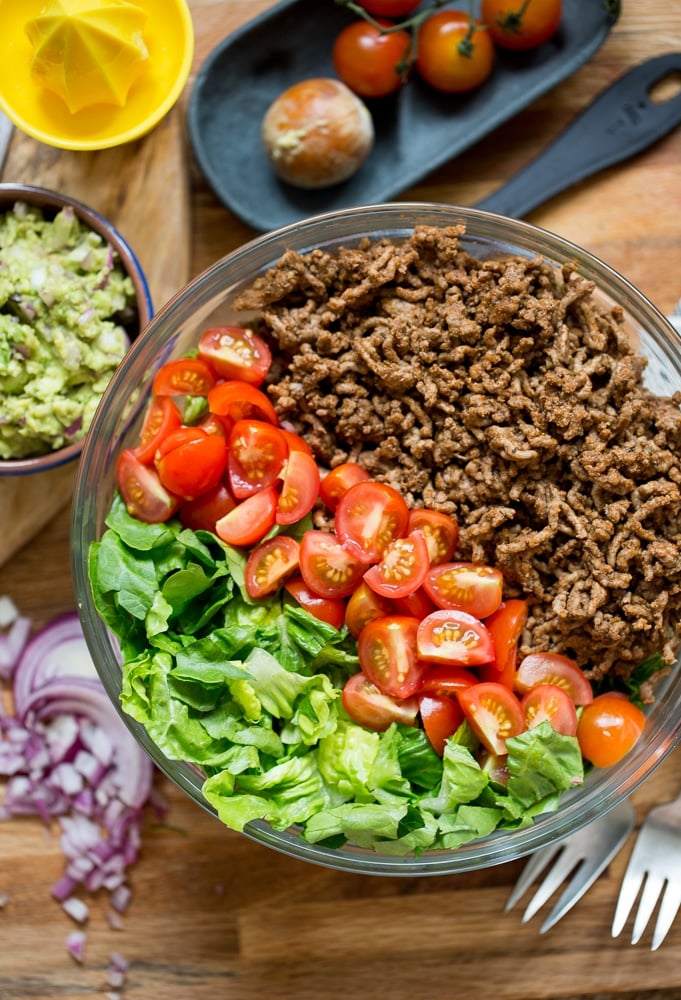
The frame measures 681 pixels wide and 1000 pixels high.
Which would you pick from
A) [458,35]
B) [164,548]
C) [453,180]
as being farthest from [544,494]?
[458,35]

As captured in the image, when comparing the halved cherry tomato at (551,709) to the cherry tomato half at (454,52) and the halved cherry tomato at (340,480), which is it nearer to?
the halved cherry tomato at (340,480)

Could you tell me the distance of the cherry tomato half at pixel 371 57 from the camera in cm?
221

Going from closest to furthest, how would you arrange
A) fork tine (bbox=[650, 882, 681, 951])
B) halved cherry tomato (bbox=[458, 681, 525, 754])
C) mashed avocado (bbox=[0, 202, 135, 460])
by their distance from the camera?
halved cherry tomato (bbox=[458, 681, 525, 754]) → mashed avocado (bbox=[0, 202, 135, 460]) → fork tine (bbox=[650, 882, 681, 951])

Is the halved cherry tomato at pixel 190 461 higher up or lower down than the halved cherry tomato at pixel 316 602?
higher up

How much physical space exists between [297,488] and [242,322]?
0.43 m

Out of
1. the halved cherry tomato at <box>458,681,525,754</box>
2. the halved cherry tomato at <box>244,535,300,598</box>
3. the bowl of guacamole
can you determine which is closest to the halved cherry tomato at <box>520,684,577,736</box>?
the halved cherry tomato at <box>458,681,525,754</box>

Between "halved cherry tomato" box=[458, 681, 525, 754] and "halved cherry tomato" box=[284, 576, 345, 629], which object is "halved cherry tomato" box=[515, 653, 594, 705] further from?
"halved cherry tomato" box=[284, 576, 345, 629]

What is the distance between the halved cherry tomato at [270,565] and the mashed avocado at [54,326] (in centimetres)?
51

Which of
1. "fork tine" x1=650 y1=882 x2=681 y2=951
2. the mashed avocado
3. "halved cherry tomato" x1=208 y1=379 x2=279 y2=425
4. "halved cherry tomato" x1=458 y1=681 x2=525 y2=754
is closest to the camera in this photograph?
"halved cherry tomato" x1=458 y1=681 x2=525 y2=754

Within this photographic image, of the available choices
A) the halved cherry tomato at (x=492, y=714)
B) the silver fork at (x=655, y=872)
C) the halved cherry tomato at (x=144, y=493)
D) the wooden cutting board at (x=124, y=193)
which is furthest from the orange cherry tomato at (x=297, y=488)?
the silver fork at (x=655, y=872)

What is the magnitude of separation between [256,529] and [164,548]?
186 millimetres

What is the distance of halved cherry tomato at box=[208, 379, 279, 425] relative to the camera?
6.14ft

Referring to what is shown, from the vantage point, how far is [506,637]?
5.98 feet

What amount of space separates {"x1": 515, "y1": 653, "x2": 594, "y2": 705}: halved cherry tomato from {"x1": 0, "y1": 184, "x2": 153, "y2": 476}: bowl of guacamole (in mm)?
1037
